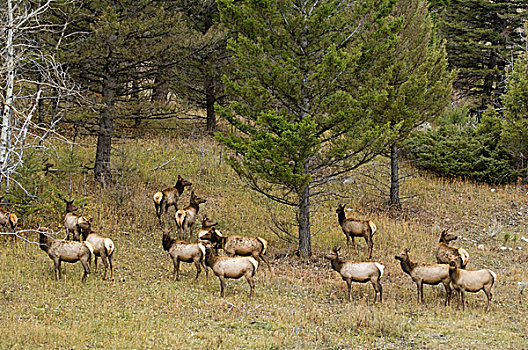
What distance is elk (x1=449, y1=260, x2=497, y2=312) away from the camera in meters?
10.1

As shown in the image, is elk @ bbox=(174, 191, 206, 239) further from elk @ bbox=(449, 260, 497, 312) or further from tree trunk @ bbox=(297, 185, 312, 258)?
elk @ bbox=(449, 260, 497, 312)

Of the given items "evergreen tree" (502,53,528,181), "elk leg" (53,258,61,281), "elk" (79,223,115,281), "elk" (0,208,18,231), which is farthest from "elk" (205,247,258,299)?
"evergreen tree" (502,53,528,181)

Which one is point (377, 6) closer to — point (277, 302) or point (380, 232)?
point (380, 232)

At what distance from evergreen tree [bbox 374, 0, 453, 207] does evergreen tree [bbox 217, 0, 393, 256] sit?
406 cm

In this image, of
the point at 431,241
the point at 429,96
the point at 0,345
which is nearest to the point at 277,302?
the point at 0,345

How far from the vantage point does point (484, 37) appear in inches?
1184

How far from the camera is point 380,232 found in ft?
54.6

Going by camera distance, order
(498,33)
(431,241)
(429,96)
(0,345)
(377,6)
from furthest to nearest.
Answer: (498,33) < (429,96) < (431,241) < (377,6) < (0,345)

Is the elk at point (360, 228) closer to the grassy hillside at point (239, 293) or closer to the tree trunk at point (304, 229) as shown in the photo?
the grassy hillside at point (239, 293)

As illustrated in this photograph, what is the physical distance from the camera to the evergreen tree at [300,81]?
12438 millimetres

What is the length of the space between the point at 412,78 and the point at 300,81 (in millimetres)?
6362

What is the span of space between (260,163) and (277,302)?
147 inches

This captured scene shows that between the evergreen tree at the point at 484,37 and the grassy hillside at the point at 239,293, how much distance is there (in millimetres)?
14038

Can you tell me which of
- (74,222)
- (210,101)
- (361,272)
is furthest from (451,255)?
(210,101)
